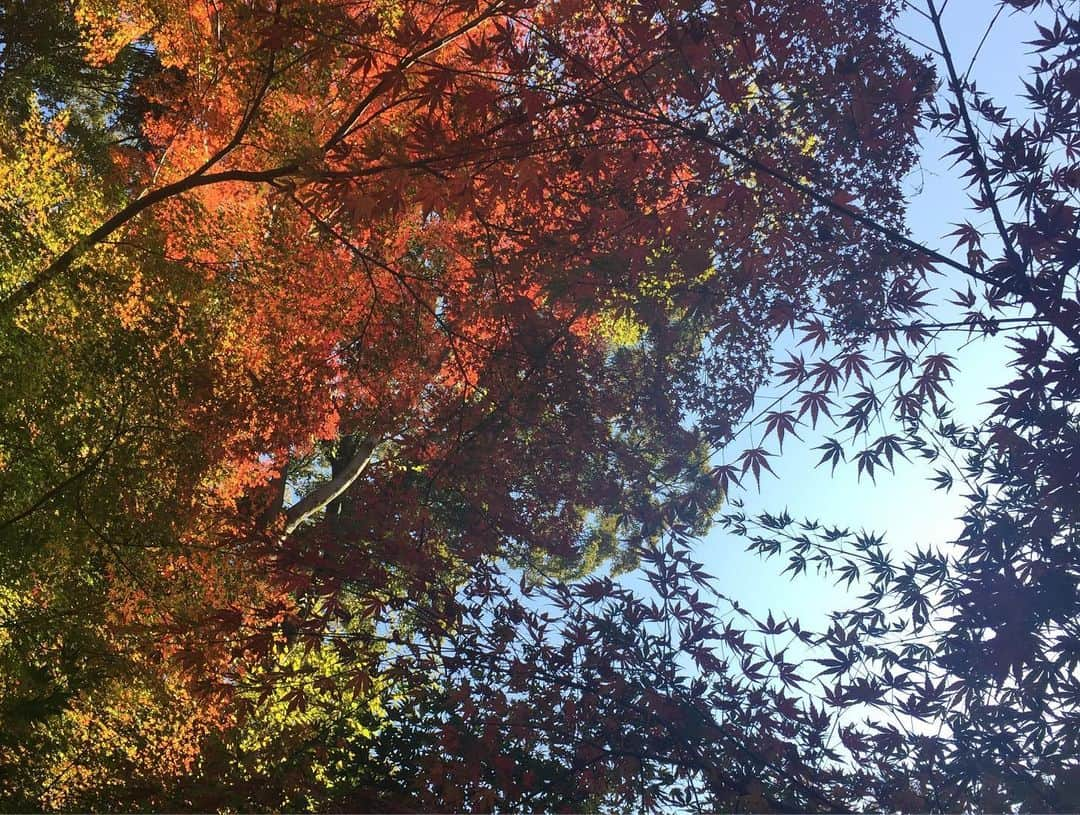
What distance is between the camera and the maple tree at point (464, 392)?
137 inches

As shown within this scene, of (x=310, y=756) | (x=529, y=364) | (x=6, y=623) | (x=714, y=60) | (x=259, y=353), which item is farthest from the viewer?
(x=259, y=353)

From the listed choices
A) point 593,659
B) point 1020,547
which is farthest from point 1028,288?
point 593,659

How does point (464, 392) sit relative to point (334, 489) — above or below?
below

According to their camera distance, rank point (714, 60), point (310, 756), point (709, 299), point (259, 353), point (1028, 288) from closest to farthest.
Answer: point (1028, 288) < point (714, 60) < point (310, 756) < point (709, 299) < point (259, 353)

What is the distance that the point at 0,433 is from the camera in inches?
179

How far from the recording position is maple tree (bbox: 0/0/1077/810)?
3.47m

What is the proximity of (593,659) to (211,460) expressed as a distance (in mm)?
3925

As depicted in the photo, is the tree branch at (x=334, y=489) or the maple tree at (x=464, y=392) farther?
the tree branch at (x=334, y=489)

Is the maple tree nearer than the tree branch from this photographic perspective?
Yes

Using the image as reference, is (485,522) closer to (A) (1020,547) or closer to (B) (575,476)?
(B) (575,476)

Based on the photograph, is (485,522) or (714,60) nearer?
(714,60)

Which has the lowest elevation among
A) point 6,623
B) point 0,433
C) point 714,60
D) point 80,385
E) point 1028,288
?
point 6,623

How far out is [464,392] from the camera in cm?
543

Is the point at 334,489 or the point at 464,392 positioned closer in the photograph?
the point at 464,392
